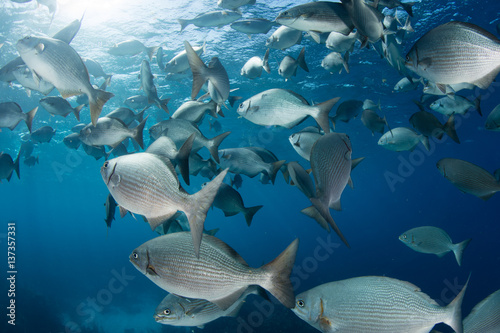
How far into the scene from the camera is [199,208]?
1918 mm

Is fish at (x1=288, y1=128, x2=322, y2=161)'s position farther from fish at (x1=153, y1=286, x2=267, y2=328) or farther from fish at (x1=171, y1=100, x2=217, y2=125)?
fish at (x1=153, y1=286, x2=267, y2=328)

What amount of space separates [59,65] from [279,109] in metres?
2.77

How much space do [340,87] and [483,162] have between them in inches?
2176

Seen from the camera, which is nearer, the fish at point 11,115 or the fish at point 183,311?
the fish at point 183,311

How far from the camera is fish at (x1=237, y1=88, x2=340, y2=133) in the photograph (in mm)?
3559

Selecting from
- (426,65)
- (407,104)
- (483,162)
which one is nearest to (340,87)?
(407,104)

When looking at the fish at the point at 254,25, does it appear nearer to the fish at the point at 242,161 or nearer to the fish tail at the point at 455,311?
the fish at the point at 242,161

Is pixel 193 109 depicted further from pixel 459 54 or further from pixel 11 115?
pixel 11 115

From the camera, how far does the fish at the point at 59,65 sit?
2.93 m

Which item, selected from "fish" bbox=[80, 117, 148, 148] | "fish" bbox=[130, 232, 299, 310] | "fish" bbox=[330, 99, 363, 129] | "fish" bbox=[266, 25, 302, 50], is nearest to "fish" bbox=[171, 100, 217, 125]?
"fish" bbox=[80, 117, 148, 148]

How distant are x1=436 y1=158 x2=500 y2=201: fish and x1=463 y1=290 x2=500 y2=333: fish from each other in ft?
4.44

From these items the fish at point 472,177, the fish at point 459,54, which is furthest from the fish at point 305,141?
the fish at point 472,177

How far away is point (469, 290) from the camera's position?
65.3 ft

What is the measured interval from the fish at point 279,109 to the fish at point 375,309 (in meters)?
1.92
